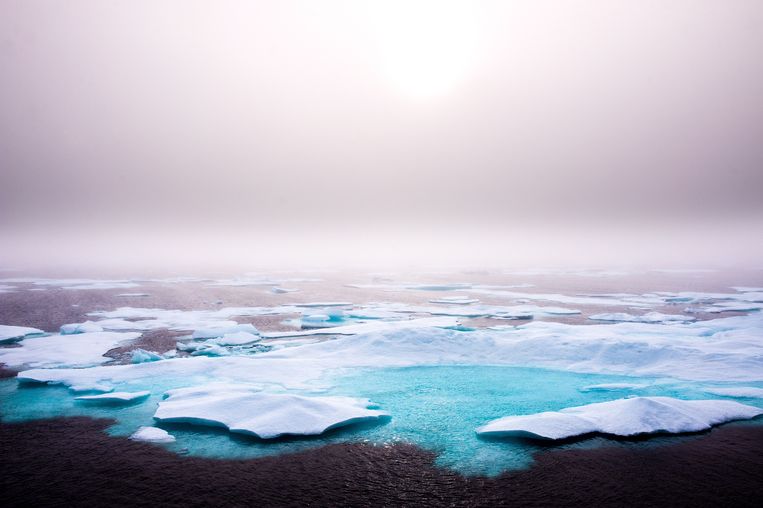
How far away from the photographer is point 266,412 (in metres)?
7.69

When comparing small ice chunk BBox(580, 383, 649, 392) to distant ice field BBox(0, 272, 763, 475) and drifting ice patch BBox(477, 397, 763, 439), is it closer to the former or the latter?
distant ice field BBox(0, 272, 763, 475)

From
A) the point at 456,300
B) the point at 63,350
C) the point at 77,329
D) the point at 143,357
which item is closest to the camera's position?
the point at 143,357

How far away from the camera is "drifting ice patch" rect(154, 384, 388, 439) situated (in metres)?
7.30

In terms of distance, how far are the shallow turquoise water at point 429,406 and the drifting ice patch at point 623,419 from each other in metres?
0.21

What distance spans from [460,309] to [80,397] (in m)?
16.4

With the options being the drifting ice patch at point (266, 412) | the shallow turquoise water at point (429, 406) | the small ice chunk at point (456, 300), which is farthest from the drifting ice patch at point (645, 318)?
the drifting ice patch at point (266, 412)

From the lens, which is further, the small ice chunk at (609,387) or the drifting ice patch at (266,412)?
the small ice chunk at (609,387)

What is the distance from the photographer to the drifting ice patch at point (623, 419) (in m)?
7.28

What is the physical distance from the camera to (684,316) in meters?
19.4

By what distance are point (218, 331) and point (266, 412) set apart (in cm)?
864

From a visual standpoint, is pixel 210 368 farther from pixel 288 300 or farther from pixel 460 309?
pixel 288 300

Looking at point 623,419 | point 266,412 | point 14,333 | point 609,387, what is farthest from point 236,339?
point 623,419

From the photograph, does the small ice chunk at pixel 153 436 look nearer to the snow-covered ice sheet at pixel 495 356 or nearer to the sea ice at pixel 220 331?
the snow-covered ice sheet at pixel 495 356

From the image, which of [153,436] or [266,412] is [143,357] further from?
[266,412]
